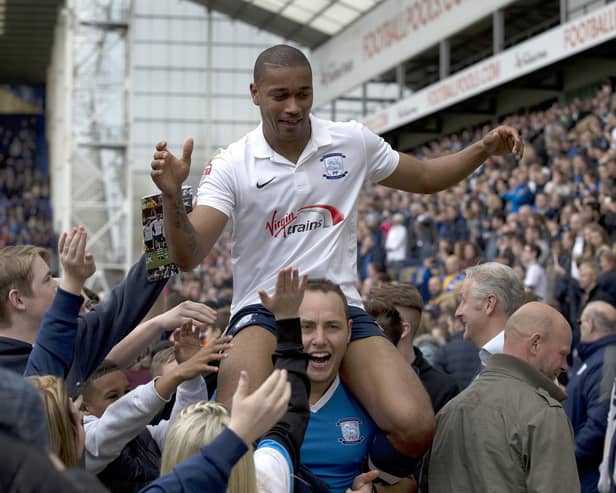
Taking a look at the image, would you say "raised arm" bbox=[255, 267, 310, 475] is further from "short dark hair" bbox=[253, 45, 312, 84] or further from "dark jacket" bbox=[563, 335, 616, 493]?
"dark jacket" bbox=[563, 335, 616, 493]

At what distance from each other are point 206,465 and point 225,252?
27678mm

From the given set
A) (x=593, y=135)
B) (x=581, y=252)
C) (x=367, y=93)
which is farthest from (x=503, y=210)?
(x=367, y=93)

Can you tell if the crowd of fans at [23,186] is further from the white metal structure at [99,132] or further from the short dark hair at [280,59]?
the short dark hair at [280,59]

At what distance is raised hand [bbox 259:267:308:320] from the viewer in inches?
140

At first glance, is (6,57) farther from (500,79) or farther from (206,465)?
(206,465)

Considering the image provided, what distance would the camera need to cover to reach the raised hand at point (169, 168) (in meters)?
3.89

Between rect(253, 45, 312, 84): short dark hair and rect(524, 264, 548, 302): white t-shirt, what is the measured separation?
8.47 meters

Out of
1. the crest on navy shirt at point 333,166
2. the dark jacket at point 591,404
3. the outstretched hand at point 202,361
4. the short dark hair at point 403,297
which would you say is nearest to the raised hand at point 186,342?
the outstretched hand at point 202,361

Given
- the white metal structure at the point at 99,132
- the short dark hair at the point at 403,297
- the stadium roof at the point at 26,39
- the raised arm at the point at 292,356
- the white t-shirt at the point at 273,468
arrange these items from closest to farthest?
the white t-shirt at the point at 273,468, the raised arm at the point at 292,356, the short dark hair at the point at 403,297, the white metal structure at the point at 99,132, the stadium roof at the point at 26,39

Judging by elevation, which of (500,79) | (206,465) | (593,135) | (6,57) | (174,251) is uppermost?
(6,57)

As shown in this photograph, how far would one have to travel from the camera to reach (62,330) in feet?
12.8

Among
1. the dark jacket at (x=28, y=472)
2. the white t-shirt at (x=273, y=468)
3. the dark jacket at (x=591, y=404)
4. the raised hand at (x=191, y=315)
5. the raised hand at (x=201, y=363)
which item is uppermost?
the raised hand at (x=191, y=315)

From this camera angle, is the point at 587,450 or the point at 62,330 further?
the point at 587,450

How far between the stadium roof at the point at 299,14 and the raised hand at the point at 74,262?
2742 cm
